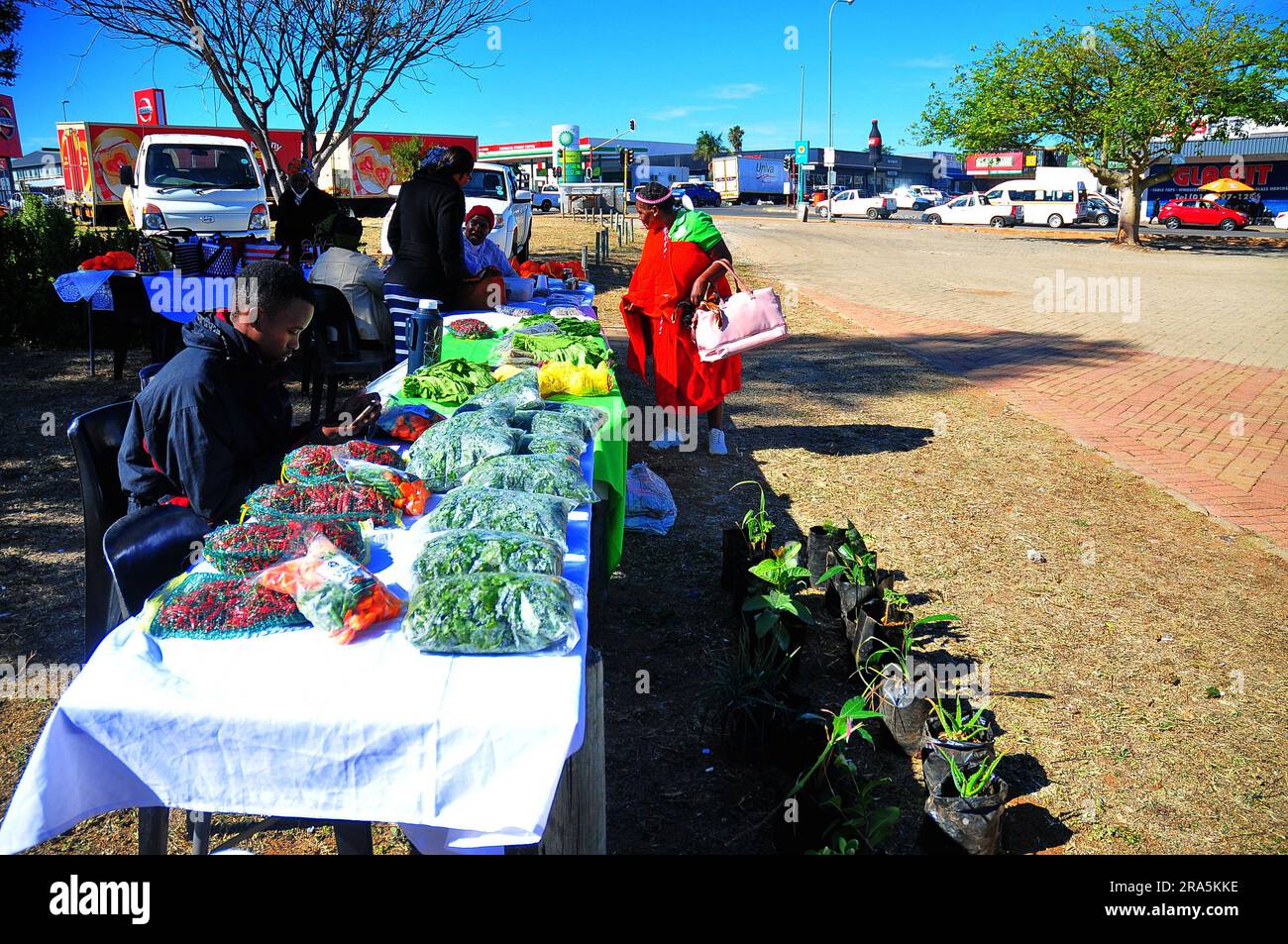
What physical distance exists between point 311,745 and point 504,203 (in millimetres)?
15846

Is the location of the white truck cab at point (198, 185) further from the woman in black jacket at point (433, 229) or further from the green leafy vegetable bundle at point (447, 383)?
the green leafy vegetable bundle at point (447, 383)

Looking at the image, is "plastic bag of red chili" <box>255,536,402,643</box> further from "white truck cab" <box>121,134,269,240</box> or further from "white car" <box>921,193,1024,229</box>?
"white car" <box>921,193,1024,229</box>

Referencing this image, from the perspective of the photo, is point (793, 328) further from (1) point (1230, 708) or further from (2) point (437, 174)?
(1) point (1230, 708)

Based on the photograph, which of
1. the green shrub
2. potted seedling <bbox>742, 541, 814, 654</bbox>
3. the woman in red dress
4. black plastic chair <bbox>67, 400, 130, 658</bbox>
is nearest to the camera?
black plastic chair <bbox>67, 400, 130, 658</bbox>

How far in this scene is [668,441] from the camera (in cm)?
695

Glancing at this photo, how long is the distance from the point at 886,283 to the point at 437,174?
13535mm

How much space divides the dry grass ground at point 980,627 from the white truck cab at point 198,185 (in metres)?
6.07

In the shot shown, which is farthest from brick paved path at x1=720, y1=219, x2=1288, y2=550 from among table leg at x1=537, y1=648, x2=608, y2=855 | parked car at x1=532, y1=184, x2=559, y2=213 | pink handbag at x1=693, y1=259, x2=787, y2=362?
parked car at x1=532, y1=184, x2=559, y2=213

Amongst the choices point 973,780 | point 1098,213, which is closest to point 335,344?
point 973,780

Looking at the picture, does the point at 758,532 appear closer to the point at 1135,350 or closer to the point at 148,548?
the point at 148,548

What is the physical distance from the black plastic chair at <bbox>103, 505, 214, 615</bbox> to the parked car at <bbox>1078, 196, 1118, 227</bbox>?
4643cm

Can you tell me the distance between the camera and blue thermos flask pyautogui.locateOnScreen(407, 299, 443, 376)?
541 cm

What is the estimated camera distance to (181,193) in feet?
43.6

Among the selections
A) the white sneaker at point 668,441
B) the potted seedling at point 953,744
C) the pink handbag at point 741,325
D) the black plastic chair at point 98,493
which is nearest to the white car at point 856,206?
the white sneaker at point 668,441
